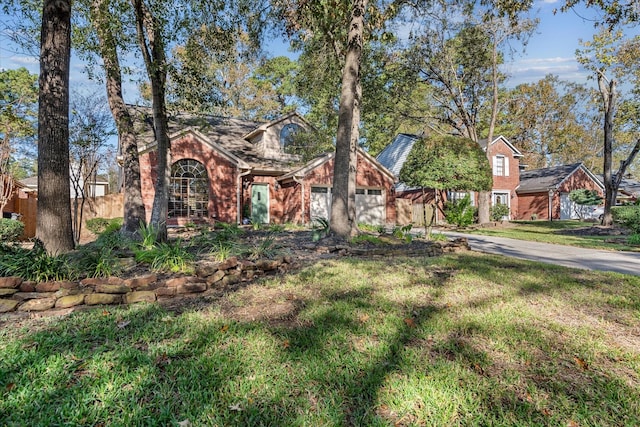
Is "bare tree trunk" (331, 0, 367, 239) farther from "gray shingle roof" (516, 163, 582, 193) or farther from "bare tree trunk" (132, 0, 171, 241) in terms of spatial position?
"gray shingle roof" (516, 163, 582, 193)

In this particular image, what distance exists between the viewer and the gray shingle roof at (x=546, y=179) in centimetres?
2588

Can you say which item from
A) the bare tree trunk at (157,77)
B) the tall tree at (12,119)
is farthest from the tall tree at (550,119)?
the tall tree at (12,119)

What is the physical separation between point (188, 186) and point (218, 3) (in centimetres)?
863

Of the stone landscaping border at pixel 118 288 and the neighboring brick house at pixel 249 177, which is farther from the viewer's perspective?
the neighboring brick house at pixel 249 177

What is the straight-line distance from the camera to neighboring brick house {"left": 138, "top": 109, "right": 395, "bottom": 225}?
14.5 metres

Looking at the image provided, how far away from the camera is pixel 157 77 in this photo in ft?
23.5

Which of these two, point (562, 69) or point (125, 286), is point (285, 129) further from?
point (562, 69)

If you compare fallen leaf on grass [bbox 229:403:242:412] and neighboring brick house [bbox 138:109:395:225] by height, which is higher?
neighboring brick house [bbox 138:109:395:225]

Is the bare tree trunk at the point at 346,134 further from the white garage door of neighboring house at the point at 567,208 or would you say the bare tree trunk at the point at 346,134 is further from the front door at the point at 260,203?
the white garage door of neighboring house at the point at 567,208

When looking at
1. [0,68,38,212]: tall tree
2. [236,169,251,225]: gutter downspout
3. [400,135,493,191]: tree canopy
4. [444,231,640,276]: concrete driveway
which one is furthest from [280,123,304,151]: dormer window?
[444,231,640,276]: concrete driveway

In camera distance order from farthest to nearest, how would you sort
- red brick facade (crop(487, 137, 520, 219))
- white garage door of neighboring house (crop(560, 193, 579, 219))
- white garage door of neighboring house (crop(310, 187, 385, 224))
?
1. white garage door of neighboring house (crop(560, 193, 579, 219))
2. red brick facade (crop(487, 137, 520, 219))
3. white garage door of neighboring house (crop(310, 187, 385, 224))

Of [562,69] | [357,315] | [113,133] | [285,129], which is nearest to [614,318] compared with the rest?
[357,315]

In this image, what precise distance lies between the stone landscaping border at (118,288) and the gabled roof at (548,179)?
27808mm

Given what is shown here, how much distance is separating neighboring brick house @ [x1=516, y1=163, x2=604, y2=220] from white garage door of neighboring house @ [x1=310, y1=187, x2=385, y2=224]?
50.0ft
